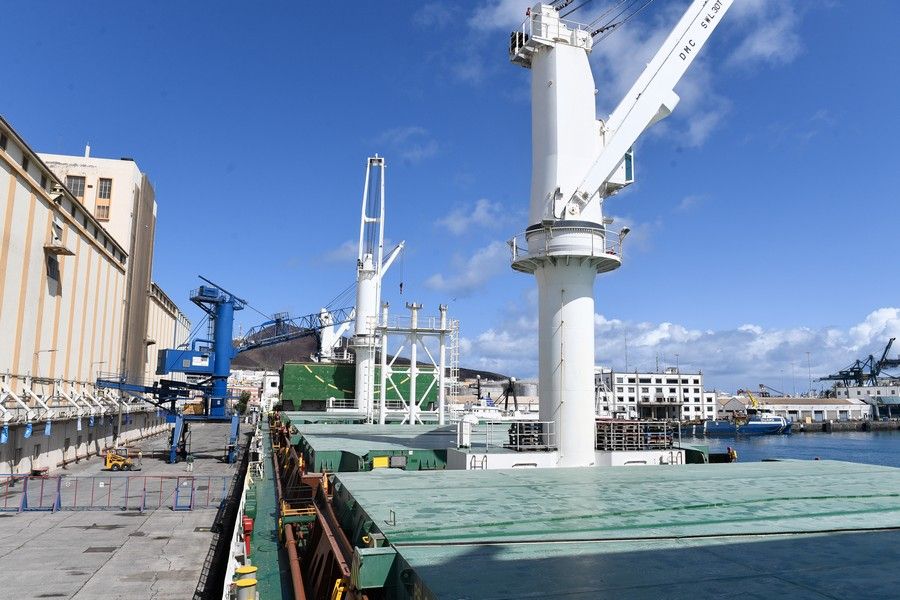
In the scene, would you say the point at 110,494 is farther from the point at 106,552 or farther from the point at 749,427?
the point at 749,427

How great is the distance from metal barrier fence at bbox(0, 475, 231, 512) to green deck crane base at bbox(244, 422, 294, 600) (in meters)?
4.49

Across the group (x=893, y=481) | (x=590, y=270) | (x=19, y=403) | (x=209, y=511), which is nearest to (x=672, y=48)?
(x=590, y=270)

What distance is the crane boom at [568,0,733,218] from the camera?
2295 cm

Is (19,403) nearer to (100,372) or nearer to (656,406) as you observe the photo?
(100,372)

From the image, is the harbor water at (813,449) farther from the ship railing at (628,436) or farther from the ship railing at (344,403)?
the ship railing at (628,436)

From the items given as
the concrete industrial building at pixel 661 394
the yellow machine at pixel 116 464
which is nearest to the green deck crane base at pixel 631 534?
the yellow machine at pixel 116 464

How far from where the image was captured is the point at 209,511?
2631 cm

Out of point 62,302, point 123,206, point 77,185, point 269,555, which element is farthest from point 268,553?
point 77,185

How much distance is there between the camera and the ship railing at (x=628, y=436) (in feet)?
73.9

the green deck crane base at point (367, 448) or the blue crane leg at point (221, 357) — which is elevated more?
the blue crane leg at point (221, 357)

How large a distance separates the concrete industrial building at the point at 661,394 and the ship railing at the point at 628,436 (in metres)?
130

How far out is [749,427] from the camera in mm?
133750

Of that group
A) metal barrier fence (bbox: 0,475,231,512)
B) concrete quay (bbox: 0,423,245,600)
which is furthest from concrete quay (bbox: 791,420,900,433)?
concrete quay (bbox: 0,423,245,600)

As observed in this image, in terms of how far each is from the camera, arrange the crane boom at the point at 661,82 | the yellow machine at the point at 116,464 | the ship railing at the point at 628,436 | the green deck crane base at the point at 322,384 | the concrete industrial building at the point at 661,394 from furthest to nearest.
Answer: the concrete industrial building at the point at 661,394 → the green deck crane base at the point at 322,384 → the yellow machine at the point at 116,464 → the crane boom at the point at 661,82 → the ship railing at the point at 628,436
